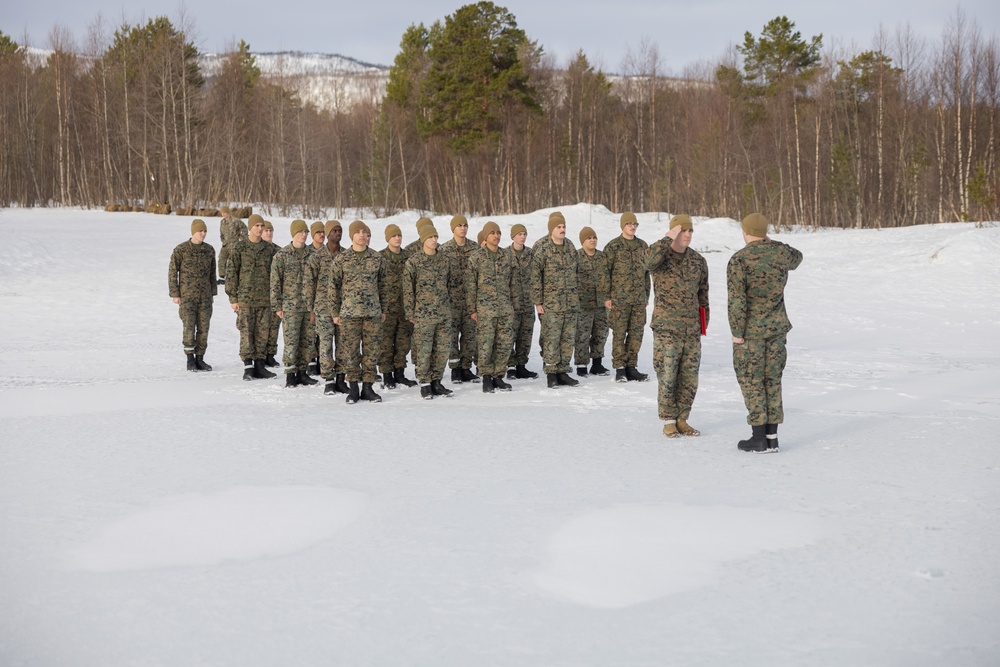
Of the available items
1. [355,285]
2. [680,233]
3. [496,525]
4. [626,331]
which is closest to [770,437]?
[680,233]

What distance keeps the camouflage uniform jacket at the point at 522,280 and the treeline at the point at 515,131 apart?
33.8 metres

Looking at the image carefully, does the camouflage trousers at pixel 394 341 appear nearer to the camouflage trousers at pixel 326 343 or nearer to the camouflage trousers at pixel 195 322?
the camouflage trousers at pixel 326 343

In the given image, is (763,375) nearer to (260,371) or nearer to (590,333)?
(590,333)

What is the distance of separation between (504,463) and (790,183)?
45080 millimetres

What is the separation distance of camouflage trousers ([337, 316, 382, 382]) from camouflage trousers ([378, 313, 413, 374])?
Result: 32.4 inches

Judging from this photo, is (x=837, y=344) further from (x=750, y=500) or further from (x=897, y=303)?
(x=750, y=500)

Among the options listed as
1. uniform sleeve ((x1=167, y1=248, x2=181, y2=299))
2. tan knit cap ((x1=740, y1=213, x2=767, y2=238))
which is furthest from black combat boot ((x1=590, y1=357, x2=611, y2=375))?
uniform sleeve ((x1=167, y1=248, x2=181, y2=299))

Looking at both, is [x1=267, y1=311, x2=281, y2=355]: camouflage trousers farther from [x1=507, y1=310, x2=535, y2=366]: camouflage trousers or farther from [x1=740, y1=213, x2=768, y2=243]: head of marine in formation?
[x1=740, y1=213, x2=768, y2=243]: head of marine in formation

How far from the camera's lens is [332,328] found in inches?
376

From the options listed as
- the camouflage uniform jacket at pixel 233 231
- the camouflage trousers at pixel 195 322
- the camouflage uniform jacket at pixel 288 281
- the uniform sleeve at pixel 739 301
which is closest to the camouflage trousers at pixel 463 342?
the camouflage uniform jacket at pixel 288 281

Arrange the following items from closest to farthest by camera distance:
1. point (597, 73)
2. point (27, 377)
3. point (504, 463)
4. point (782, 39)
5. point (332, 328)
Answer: point (504, 463)
point (332, 328)
point (27, 377)
point (782, 39)
point (597, 73)

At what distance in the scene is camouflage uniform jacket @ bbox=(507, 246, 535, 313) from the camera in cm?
1043

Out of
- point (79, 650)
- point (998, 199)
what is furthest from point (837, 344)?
point (998, 199)

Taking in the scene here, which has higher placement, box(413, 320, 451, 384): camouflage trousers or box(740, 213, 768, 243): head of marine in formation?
box(740, 213, 768, 243): head of marine in formation
